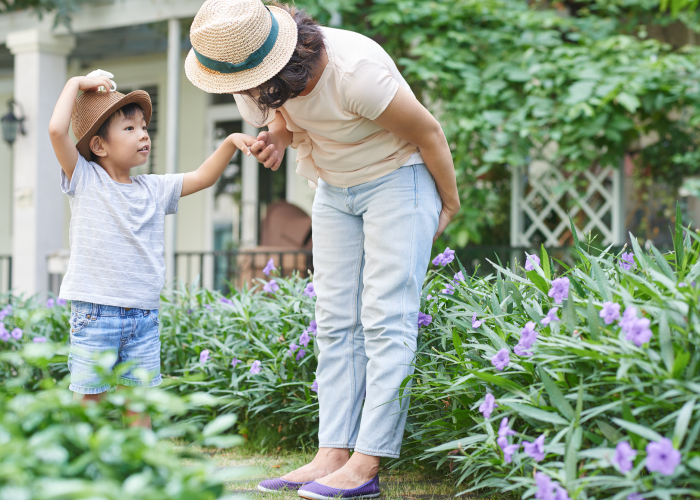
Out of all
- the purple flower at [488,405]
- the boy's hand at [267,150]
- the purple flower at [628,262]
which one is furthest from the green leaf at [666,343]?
the boy's hand at [267,150]

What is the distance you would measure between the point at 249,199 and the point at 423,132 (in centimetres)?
580

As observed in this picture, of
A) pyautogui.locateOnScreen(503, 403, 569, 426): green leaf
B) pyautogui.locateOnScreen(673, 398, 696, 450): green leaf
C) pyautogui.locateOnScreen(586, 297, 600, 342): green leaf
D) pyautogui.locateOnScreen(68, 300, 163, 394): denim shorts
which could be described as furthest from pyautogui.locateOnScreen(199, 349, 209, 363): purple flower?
pyautogui.locateOnScreen(673, 398, 696, 450): green leaf

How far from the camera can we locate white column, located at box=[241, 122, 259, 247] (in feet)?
24.9

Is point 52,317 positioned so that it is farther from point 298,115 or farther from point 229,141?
point 298,115

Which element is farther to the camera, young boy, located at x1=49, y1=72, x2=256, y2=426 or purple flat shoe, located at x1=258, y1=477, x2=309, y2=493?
young boy, located at x1=49, y1=72, x2=256, y2=426

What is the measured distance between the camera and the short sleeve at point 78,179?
7.11 ft

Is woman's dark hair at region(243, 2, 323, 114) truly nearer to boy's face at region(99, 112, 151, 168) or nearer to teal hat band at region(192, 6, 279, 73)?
teal hat band at region(192, 6, 279, 73)

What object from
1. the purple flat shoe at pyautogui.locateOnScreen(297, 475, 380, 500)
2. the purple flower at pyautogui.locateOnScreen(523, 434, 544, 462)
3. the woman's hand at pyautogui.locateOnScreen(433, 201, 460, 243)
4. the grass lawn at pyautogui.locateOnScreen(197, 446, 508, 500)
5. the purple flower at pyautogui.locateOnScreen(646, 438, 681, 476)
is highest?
the woman's hand at pyautogui.locateOnScreen(433, 201, 460, 243)

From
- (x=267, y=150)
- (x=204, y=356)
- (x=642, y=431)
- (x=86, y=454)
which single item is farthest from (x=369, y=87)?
(x=204, y=356)

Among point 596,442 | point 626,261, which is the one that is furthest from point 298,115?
point 596,442

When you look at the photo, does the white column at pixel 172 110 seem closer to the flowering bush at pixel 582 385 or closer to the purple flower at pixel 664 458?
the flowering bush at pixel 582 385

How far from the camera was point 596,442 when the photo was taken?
1467mm

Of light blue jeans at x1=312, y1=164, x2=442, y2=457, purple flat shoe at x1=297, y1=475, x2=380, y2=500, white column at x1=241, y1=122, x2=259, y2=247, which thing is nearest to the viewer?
purple flat shoe at x1=297, y1=475, x2=380, y2=500

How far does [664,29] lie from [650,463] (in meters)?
8.26
